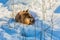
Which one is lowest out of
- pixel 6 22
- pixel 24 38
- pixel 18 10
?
pixel 24 38

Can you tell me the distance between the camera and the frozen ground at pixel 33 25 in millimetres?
1917

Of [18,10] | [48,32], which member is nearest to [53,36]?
[48,32]

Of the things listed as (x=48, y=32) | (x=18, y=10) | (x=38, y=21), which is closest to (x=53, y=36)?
(x=48, y=32)

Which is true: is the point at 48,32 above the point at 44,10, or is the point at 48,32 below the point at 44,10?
below

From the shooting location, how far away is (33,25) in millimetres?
1936

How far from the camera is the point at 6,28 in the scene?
1927 mm

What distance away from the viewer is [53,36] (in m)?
1.91

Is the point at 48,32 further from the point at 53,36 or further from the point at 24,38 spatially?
the point at 24,38

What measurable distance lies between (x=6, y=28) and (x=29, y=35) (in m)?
0.24

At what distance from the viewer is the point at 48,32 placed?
75.5 inches

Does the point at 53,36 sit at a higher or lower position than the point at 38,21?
lower

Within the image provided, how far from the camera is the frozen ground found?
1917 millimetres

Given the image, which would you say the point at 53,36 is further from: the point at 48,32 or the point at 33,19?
the point at 33,19

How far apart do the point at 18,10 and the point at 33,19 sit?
0.58ft
